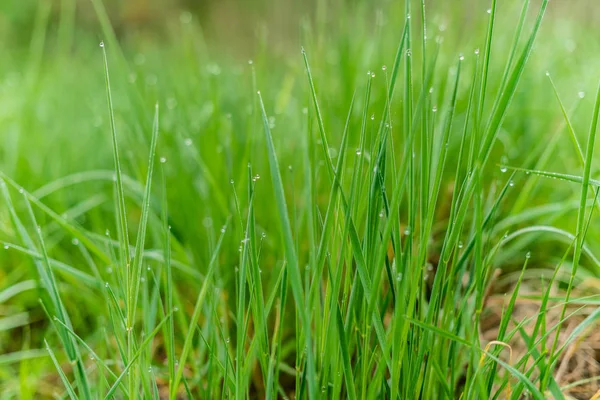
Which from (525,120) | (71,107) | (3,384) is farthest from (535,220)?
(71,107)

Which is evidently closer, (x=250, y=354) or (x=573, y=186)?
(x=250, y=354)

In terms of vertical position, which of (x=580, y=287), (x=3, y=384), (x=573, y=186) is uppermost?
(x=573, y=186)

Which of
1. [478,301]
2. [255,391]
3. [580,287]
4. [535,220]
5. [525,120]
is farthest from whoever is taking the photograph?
[525,120]

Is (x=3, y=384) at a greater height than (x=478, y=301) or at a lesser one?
lesser

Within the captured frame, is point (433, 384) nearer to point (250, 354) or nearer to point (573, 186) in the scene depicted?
point (250, 354)

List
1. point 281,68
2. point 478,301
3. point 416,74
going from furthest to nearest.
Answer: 1. point 281,68
2. point 416,74
3. point 478,301

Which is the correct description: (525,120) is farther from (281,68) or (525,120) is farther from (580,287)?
(281,68)
